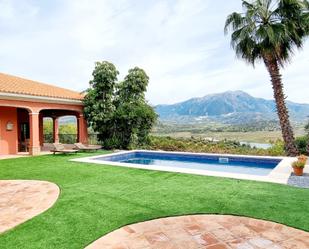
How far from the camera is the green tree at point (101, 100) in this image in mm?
20047

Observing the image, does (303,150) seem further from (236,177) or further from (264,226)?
(264,226)

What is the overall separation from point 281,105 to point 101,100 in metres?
12.9

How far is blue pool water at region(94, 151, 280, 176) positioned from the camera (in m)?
13.5

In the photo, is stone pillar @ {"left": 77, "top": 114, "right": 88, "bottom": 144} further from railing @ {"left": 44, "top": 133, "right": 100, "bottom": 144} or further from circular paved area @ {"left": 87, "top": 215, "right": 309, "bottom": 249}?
circular paved area @ {"left": 87, "top": 215, "right": 309, "bottom": 249}

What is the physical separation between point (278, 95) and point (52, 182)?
1332 centimetres

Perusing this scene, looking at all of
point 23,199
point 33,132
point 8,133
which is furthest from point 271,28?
point 8,133

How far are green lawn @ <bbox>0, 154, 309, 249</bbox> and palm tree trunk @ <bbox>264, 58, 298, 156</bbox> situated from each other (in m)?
8.08

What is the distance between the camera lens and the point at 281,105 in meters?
15.4

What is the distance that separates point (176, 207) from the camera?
641cm

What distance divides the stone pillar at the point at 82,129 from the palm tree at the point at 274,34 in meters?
12.8

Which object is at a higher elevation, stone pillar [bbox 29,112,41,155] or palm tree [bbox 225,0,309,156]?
palm tree [bbox 225,0,309,156]

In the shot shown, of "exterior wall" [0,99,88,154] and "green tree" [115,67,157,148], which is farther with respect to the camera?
"green tree" [115,67,157,148]

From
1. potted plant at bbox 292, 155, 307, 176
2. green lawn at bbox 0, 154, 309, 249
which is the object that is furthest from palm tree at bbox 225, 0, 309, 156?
green lawn at bbox 0, 154, 309, 249

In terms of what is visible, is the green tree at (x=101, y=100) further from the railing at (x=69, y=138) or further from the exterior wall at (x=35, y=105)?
the railing at (x=69, y=138)
